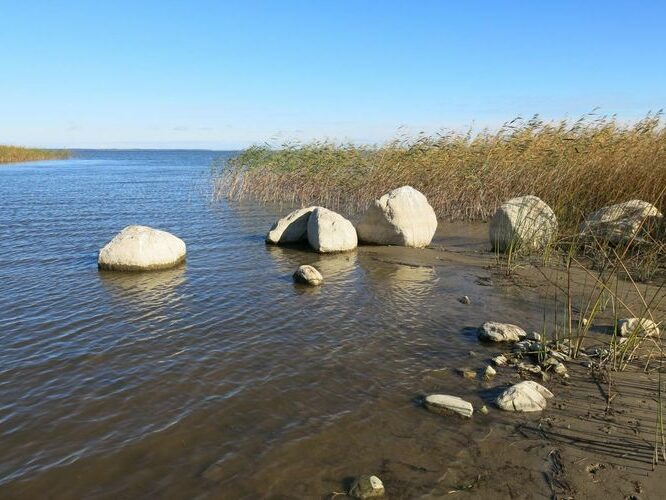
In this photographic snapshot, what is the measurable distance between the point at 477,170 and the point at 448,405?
15196 mm

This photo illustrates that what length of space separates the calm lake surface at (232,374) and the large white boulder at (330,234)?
1.17 meters

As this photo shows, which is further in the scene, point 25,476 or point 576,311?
point 576,311

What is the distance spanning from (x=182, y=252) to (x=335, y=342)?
724cm

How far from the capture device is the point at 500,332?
8.02m

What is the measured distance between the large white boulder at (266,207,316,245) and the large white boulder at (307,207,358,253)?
29.8 inches

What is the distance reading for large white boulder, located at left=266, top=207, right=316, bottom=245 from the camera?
16.4m

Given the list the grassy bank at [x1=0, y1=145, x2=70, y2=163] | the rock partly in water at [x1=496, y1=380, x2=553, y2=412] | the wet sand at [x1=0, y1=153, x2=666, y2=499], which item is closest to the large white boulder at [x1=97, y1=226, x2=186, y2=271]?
the wet sand at [x1=0, y1=153, x2=666, y2=499]

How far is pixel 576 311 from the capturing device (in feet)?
31.1

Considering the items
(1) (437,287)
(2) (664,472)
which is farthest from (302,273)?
(2) (664,472)

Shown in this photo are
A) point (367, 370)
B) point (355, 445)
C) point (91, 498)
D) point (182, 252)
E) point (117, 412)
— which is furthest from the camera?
point (182, 252)

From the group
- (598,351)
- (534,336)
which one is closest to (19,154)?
(534,336)

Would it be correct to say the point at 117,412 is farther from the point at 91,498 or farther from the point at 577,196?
the point at 577,196

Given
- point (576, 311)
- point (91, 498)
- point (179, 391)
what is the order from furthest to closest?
1. point (576, 311)
2. point (179, 391)
3. point (91, 498)

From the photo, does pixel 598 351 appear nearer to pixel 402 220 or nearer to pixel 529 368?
pixel 529 368
